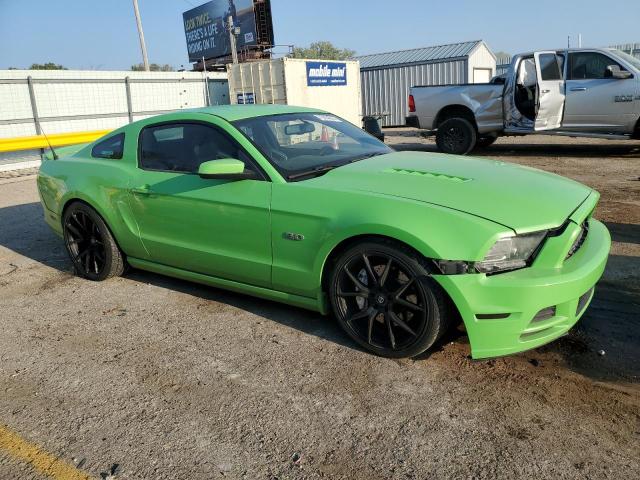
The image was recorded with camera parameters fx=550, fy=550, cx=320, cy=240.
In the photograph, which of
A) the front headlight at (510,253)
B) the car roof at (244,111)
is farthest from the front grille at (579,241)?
the car roof at (244,111)

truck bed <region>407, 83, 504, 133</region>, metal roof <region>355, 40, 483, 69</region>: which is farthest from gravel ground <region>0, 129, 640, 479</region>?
metal roof <region>355, 40, 483, 69</region>

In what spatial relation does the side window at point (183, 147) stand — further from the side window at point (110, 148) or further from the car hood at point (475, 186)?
the car hood at point (475, 186)

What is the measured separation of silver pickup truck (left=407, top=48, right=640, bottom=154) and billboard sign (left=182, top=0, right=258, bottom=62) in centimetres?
2800

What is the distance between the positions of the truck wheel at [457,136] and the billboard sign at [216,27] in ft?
90.5

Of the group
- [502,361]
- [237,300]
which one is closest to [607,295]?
[502,361]

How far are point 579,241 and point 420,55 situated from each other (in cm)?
2002

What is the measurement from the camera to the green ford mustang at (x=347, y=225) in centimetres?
287

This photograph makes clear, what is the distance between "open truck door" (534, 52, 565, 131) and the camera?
1042 centimetres

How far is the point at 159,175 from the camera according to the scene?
4207mm

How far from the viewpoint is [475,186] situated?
3242 mm

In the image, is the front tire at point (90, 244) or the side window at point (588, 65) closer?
the front tire at point (90, 244)

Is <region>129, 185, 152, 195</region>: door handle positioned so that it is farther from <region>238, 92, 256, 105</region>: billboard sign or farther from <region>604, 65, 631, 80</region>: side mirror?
<region>238, 92, 256, 105</region>: billboard sign

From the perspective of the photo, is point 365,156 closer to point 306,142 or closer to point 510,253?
point 306,142

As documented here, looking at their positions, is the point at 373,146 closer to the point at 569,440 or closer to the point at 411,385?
the point at 411,385
